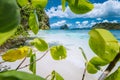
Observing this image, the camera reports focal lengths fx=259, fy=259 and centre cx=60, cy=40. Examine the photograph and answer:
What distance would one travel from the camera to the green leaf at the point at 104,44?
0.15 meters

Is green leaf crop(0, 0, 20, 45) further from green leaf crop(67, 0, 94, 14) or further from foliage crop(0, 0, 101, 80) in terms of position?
green leaf crop(67, 0, 94, 14)

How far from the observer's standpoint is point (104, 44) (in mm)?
153

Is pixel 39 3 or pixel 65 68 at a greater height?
pixel 39 3

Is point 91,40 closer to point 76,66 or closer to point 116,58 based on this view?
point 116,58

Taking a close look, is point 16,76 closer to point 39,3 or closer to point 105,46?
point 105,46

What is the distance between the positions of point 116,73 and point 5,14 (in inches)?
4.2

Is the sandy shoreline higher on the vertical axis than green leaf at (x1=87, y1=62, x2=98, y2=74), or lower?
lower

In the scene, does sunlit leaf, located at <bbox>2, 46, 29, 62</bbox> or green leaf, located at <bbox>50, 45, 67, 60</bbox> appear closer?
sunlit leaf, located at <bbox>2, 46, 29, 62</bbox>

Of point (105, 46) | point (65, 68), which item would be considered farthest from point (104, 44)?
point (65, 68)

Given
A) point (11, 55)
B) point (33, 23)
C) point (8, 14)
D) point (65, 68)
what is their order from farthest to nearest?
point (65, 68) < point (33, 23) < point (11, 55) < point (8, 14)

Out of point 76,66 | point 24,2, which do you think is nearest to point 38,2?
point 24,2

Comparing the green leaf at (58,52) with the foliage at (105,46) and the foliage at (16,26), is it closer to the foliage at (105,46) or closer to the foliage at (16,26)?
the foliage at (16,26)

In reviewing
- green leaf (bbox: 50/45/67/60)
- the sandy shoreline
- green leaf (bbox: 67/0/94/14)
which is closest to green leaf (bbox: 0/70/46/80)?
green leaf (bbox: 67/0/94/14)

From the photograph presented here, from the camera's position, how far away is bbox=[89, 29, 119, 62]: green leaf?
15 cm
